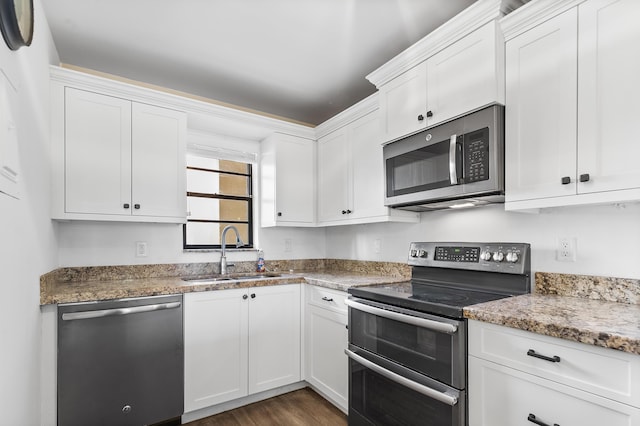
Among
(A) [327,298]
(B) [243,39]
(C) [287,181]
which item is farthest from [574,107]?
(C) [287,181]

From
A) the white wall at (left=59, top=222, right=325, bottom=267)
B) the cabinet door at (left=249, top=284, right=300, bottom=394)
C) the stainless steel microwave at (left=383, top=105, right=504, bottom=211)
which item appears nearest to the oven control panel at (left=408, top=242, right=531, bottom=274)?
the stainless steel microwave at (left=383, top=105, right=504, bottom=211)

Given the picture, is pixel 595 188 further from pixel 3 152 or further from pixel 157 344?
pixel 157 344

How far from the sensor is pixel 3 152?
1219 millimetres

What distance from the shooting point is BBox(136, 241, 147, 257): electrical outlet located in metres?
2.67

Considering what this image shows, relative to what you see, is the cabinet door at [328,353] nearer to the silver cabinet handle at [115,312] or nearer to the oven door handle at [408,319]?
the oven door handle at [408,319]

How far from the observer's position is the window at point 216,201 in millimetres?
3053

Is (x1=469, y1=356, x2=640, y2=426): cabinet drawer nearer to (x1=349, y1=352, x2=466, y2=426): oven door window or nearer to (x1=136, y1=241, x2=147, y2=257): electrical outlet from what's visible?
(x1=349, y1=352, x2=466, y2=426): oven door window

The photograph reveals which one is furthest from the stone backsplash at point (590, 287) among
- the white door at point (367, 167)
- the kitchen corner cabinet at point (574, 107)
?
the white door at point (367, 167)

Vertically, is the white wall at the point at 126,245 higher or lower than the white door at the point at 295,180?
lower

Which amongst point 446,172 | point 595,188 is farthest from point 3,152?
point 595,188

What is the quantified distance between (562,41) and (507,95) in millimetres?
293

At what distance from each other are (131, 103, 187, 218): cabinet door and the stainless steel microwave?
151 centimetres

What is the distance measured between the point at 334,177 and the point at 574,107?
178cm

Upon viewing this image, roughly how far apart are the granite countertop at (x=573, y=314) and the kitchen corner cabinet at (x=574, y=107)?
0.44 meters
